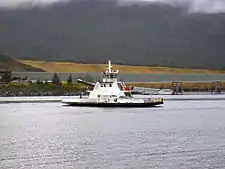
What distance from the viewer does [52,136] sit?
43344 mm

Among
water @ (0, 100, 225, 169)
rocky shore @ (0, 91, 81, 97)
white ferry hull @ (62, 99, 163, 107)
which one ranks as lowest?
water @ (0, 100, 225, 169)

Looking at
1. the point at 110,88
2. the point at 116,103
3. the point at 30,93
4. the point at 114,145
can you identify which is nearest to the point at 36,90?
the point at 30,93

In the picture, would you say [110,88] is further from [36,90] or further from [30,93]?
[36,90]

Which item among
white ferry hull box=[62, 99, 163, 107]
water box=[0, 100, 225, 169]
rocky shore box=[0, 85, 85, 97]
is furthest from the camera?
rocky shore box=[0, 85, 85, 97]

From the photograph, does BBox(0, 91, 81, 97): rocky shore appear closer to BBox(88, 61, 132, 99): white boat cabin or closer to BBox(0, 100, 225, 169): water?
BBox(88, 61, 132, 99): white boat cabin

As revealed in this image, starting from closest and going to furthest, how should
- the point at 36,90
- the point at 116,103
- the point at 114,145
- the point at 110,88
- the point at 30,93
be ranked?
the point at 114,145
the point at 116,103
the point at 110,88
the point at 30,93
the point at 36,90

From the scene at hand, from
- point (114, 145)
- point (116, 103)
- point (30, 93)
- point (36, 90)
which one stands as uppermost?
point (36, 90)

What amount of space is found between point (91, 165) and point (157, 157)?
164 inches

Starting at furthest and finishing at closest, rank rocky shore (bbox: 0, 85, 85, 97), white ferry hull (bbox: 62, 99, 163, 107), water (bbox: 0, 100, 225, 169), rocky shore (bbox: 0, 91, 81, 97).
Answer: rocky shore (bbox: 0, 85, 85, 97) → rocky shore (bbox: 0, 91, 81, 97) → white ferry hull (bbox: 62, 99, 163, 107) → water (bbox: 0, 100, 225, 169)

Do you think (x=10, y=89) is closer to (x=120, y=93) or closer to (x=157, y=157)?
(x=120, y=93)

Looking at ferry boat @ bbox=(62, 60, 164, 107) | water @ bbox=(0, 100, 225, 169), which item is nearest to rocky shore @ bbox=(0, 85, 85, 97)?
ferry boat @ bbox=(62, 60, 164, 107)

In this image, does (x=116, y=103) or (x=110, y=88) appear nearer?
(x=116, y=103)

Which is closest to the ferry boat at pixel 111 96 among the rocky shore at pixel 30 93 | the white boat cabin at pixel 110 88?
the white boat cabin at pixel 110 88

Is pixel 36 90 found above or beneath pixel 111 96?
above
